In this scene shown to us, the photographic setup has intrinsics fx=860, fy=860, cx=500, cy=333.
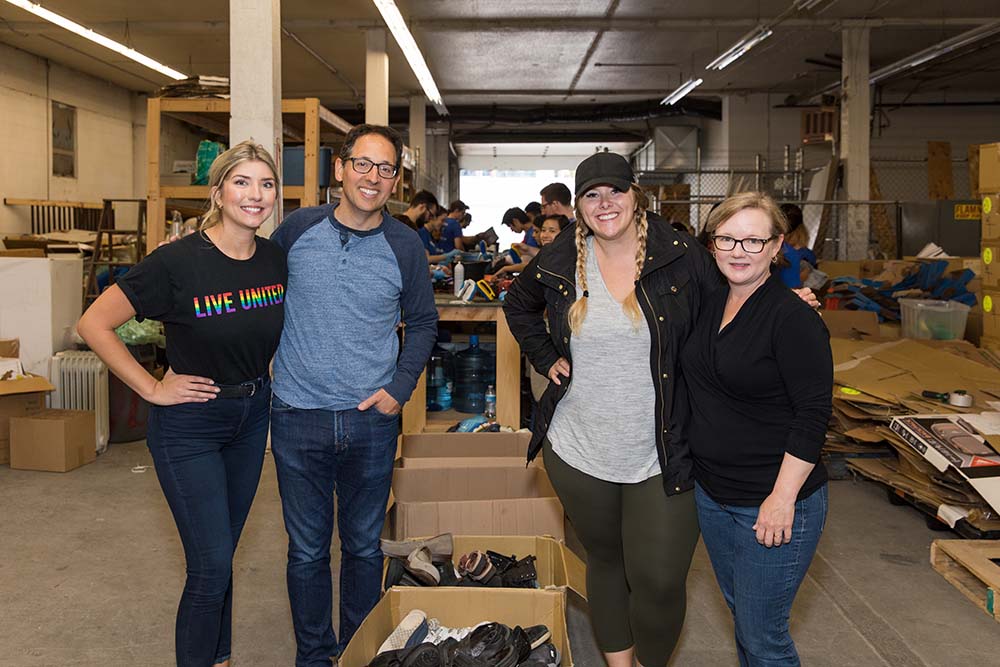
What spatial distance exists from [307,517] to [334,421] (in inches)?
11.9

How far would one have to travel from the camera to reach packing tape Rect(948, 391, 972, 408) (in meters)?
4.64

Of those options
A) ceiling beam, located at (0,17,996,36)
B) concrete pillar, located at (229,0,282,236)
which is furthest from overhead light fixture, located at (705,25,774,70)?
concrete pillar, located at (229,0,282,236)

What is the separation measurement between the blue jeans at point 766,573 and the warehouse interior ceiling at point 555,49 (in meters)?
8.68

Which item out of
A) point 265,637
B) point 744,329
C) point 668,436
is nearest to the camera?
point 744,329

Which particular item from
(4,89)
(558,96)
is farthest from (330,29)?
(558,96)

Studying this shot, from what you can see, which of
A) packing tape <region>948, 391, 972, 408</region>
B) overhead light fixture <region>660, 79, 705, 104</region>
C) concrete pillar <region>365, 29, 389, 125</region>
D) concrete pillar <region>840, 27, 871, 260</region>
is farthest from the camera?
overhead light fixture <region>660, 79, 705, 104</region>

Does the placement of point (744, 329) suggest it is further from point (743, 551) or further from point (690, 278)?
point (743, 551)

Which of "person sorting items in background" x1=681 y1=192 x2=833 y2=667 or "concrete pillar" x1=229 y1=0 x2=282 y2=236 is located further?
"concrete pillar" x1=229 y1=0 x2=282 y2=236

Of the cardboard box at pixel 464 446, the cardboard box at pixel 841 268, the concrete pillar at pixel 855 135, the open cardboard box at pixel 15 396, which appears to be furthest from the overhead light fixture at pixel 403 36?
the concrete pillar at pixel 855 135

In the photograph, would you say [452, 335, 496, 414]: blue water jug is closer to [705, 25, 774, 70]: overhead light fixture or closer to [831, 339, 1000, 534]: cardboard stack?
[831, 339, 1000, 534]: cardboard stack

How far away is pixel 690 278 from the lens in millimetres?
2186

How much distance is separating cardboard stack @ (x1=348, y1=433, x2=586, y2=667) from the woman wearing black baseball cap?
0.41 m

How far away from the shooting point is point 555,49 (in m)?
12.6

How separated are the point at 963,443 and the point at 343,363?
3.19 meters
